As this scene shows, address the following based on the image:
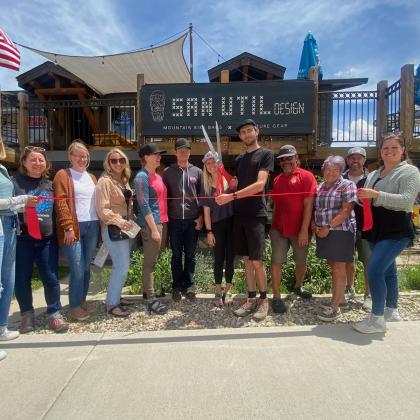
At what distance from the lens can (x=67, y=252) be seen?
3.09 meters

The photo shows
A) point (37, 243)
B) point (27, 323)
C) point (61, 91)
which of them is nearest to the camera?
point (37, 243)

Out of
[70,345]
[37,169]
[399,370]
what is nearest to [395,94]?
[399,370]

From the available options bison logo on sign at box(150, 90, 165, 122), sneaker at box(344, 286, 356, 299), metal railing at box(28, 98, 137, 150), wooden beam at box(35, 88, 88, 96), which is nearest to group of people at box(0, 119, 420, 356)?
sneaker at box(344, 286, 356, 299)

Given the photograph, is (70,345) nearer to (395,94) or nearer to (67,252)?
(67,252)

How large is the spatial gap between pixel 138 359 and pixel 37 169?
2011 millimetres

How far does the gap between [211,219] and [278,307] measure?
1234 millimetres

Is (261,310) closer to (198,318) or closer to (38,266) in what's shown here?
(198,318)

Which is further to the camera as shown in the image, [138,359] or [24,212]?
[24,212]

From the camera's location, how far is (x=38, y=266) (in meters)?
3.00

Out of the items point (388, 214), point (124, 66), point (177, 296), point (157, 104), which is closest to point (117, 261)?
point (177, 296)

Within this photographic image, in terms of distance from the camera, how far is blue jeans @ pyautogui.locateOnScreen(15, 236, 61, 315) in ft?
9.66

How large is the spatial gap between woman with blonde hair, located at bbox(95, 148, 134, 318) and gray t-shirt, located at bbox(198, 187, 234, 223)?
0.85 m

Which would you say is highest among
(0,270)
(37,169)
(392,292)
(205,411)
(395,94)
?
(395,94)

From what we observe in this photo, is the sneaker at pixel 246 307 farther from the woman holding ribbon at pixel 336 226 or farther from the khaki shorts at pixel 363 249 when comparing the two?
the khaki shorts at pixel 363 249
